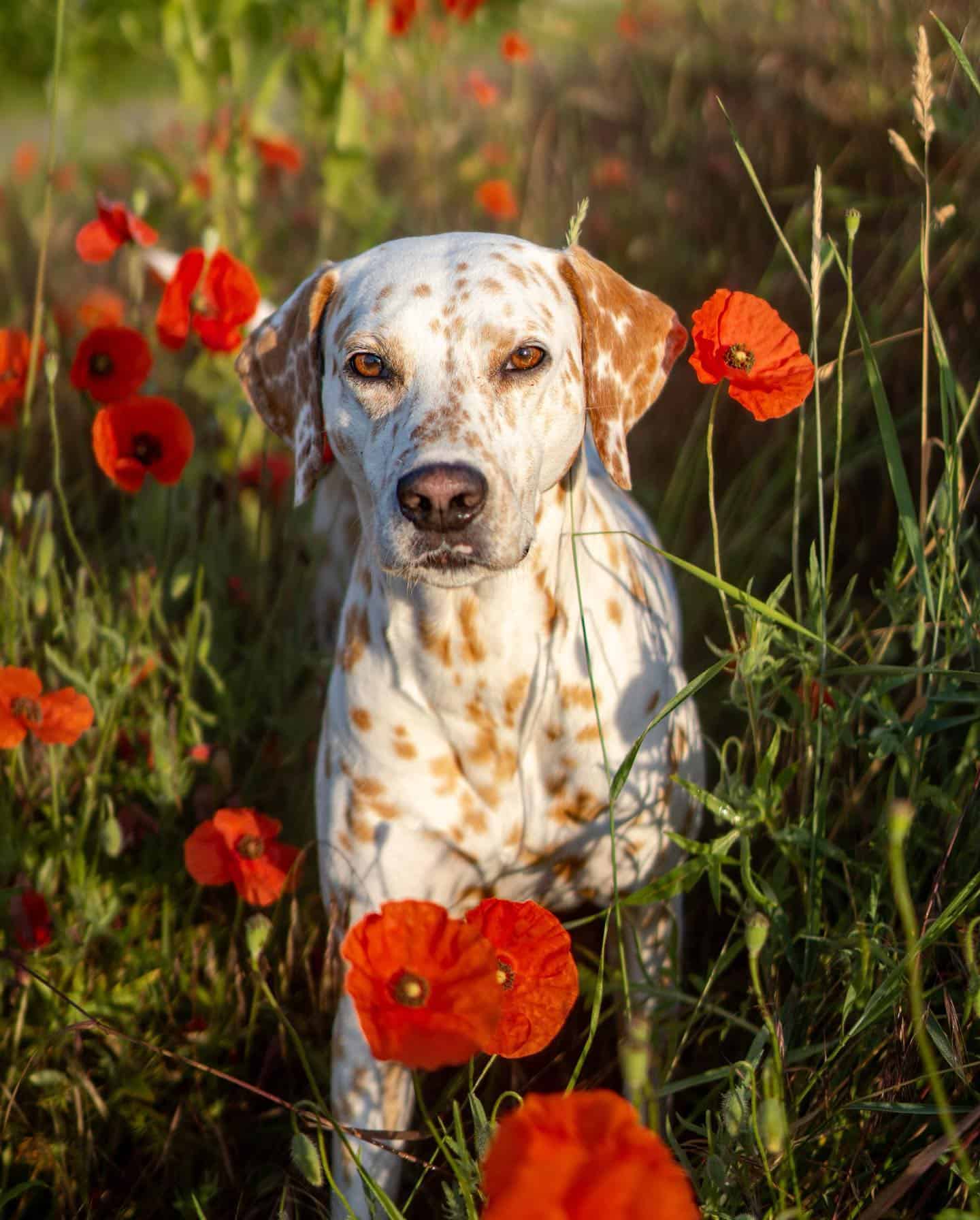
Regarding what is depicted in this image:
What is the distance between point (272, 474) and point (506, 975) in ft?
7.72

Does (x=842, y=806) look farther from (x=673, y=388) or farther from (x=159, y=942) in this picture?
(x=673, y=388)

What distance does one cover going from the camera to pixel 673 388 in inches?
160

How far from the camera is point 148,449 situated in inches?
91.4

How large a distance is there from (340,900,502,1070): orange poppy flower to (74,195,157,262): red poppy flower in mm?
1751

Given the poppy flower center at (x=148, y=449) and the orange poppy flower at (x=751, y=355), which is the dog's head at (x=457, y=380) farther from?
the orange poppy flower at (x=751, y=355)

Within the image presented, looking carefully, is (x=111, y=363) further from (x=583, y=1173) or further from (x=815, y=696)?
(x=583, y=1173)

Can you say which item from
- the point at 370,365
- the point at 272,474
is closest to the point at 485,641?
the point at 370,365

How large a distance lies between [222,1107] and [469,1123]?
50 cm

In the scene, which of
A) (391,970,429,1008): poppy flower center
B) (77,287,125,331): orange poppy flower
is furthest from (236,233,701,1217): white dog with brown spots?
(77,287,125,331): orange poppy flower

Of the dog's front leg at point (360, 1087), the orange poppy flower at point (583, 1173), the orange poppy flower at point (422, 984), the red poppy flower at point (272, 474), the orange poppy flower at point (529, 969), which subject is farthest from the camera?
the red poppy flower at point (272, 474)

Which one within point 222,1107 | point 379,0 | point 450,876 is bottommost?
point 222,1107

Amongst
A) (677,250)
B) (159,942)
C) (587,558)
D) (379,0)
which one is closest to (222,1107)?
(159,942)

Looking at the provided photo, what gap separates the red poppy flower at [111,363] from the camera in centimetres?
231

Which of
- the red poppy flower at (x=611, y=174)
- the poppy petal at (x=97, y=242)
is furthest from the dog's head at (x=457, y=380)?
the red poppy flower at (x=611, y=174)
